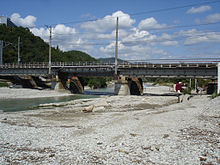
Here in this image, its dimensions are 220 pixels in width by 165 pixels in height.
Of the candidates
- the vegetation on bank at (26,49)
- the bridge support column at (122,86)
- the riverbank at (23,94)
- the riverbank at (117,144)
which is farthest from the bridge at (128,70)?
Result: the vegetation on bank at (26,49)

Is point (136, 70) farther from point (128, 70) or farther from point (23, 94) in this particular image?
point (23, 94)

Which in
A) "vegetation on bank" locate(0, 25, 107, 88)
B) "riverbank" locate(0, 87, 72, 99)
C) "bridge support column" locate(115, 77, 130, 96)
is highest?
"vegetation on bank" locate(0, 25, 107, 88)

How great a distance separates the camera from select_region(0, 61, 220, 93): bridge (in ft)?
160

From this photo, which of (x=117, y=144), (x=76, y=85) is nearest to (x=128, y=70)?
(x=76, y=85)

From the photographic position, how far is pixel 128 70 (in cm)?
5750

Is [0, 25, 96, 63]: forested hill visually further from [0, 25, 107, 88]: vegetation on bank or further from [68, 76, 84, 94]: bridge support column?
[68, 76, 84, 94]: bridge support column

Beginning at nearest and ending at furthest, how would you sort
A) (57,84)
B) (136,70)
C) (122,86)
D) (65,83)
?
(136,70) < (122,86) < (57,84) < (65,83)

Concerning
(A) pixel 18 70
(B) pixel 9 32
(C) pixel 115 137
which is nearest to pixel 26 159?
(C) pixel 115 137

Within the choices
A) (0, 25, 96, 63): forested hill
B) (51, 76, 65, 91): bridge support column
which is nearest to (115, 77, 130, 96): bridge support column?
(51, 76, 65, 91): bridge support column

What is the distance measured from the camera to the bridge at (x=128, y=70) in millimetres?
48750

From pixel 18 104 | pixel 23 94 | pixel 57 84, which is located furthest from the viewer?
pixel 57 84

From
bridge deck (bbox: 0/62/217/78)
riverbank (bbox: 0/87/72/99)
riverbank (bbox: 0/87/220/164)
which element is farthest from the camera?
riverbank (bbox: 0/87/72/99)

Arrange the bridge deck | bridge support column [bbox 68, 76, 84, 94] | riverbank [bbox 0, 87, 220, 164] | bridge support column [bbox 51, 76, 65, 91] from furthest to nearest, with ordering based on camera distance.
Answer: bridge support column [bbox 68, 76, 84, 94], bridge support column [bbox 51, 76, 65, 91], the bridge deck, riverbank [bbox 0, 87, 220, 164]

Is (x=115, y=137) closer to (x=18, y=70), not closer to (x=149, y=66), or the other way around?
(x=149, y=66)
